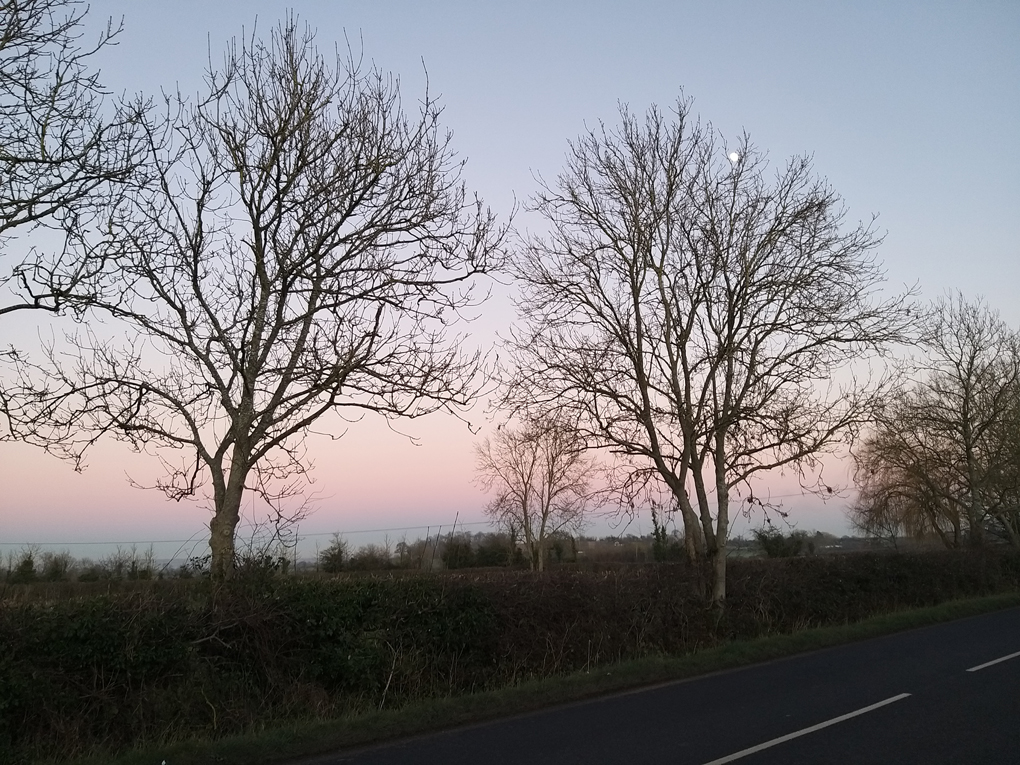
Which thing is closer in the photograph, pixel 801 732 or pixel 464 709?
pixel 801 732

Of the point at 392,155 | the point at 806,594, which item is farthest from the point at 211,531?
the point at 806,594

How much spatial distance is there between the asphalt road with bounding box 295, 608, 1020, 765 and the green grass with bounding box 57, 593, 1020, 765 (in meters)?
0.37

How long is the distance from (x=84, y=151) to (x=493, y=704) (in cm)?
842

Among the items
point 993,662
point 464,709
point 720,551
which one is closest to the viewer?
point 464,709

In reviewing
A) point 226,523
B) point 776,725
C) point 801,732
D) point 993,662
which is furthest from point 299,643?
point 993,662

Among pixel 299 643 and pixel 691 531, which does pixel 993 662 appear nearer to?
pixel 691 531

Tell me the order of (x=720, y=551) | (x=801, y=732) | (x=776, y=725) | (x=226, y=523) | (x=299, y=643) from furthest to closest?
(x=720, y=551), (x=226, y=523), (x=299, y=643), (x=776, y=725), (x=801, y=732)

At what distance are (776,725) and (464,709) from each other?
385 cm

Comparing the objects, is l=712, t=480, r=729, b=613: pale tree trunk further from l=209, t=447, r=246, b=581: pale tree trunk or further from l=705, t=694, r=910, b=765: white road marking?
l=209, t=447, r=246, b=581: pale tree trunk

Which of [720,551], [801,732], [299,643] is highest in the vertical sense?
[720,551]

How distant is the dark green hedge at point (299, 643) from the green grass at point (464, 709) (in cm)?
62

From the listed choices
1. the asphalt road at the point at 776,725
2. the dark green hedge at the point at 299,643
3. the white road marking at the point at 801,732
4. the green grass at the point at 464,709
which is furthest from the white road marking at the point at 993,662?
the dark green hedge at the point at 299,643

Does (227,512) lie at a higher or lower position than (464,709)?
higher

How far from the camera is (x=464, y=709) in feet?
33.0
